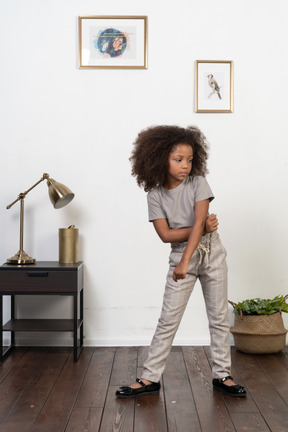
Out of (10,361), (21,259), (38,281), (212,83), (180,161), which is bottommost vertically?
(10,361)

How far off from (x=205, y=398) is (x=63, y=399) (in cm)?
62

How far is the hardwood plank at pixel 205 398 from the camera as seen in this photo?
211 cm

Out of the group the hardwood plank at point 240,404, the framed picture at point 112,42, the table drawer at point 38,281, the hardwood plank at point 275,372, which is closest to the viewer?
the hardwood plank at point 240,404

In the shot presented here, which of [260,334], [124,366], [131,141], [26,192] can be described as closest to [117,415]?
[124,366]

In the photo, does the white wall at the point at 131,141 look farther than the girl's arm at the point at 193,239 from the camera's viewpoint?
Yes

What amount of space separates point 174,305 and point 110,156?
1.33m

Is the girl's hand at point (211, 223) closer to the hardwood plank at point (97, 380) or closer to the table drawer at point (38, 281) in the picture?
the hardwood plank at point (97, 380)

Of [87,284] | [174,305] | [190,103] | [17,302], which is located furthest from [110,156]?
[174,305]

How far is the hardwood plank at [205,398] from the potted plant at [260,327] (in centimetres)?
26

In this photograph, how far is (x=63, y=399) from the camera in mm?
2398

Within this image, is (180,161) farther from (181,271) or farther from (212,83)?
(212,83)

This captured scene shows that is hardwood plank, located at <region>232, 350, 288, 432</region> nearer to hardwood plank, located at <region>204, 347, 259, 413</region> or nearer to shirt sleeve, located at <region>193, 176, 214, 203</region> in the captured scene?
hardwood plank, located at <region>204, 347, 259, 413</region>

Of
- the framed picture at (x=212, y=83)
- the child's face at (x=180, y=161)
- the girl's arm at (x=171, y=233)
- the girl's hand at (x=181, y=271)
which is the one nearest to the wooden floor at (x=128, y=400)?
the girl's hand at (x=181, y=271)

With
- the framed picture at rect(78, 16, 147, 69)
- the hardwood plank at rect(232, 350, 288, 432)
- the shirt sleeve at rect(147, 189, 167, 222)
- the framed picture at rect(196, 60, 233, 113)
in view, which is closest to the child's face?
the shirt sleeve at rect(147, 189, 167, 222)
